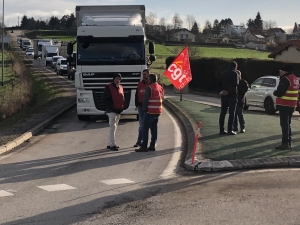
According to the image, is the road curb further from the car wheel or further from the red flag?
the car wheel

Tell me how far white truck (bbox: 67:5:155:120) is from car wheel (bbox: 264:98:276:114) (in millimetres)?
7686

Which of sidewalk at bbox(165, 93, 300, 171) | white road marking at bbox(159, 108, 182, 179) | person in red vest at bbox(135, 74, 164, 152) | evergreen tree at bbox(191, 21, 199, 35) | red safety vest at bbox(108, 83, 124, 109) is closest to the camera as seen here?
white road marking at bbox(159, 108, 182, 179)

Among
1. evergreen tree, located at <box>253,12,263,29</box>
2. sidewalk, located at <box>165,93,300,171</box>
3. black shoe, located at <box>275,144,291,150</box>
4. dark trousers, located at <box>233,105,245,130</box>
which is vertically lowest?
sidewalk, located at <box>165,93,300,171</box>

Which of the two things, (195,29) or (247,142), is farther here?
(195,29)

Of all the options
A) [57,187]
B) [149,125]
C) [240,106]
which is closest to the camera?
[57,187]

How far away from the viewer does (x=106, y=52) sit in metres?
17.5

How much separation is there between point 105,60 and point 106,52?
28 cm

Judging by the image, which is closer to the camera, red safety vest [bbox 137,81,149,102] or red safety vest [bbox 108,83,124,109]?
red safety vest [bbox 108,83,124,109]

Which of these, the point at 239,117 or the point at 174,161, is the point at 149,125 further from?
the point at 239,117

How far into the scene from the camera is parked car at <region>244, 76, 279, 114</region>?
75.2 feet

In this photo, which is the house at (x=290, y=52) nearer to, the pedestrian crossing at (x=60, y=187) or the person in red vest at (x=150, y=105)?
the person in red vest at (x=150, y=105)

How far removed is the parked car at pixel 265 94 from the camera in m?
22.9

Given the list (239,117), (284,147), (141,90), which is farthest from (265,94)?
(284,147)

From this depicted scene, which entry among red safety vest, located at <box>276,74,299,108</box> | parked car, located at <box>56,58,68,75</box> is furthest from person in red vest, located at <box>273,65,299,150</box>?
parked car, located at <box>56,58,68,75</box>
